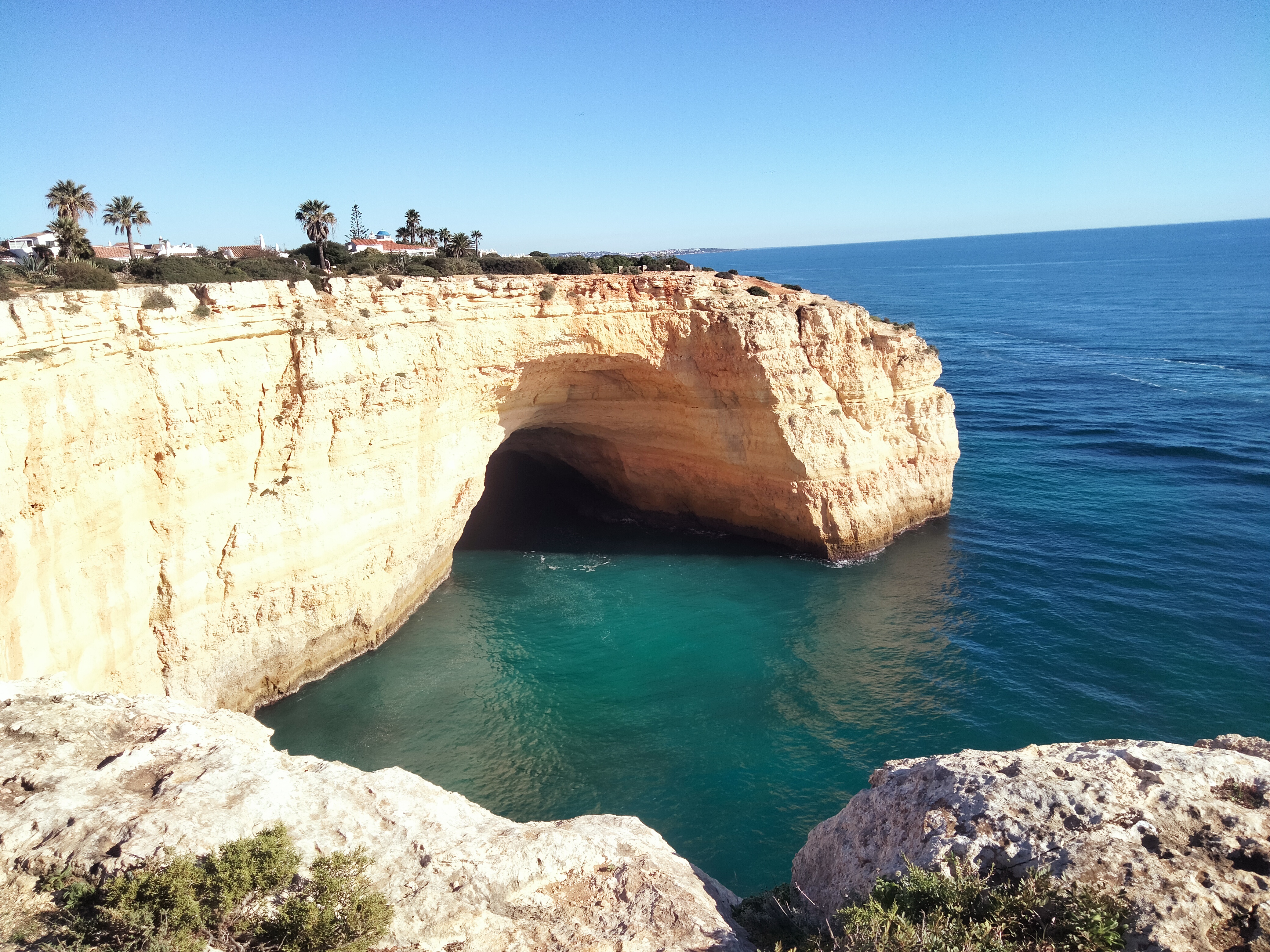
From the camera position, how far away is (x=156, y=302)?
1415cm

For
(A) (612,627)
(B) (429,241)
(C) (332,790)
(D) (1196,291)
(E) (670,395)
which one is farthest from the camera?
(D) (1196,291)

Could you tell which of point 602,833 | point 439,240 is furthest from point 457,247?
point 602,833

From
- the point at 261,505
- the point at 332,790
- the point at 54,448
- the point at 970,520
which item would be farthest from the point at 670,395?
the point at 332,790

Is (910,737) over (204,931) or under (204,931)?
under

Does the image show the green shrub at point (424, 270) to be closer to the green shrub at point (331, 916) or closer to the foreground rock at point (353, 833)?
the foreground rock at point (353, 833)

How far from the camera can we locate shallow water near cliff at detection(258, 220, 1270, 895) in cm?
1480

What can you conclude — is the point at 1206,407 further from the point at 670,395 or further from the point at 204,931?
the point at 204,931

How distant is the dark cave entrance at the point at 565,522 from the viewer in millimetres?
26484

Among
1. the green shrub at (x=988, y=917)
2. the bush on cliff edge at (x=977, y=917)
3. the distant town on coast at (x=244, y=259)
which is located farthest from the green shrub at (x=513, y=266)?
the green shrub at (x=988, y=917)

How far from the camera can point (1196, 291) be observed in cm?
7975

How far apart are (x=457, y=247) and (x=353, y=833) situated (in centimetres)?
3198

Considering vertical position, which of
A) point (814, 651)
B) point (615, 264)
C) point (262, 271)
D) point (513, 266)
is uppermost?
point (615, 264)

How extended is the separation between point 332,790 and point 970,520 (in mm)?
24104

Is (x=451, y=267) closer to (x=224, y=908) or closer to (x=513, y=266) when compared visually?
(x=513, y=266)
